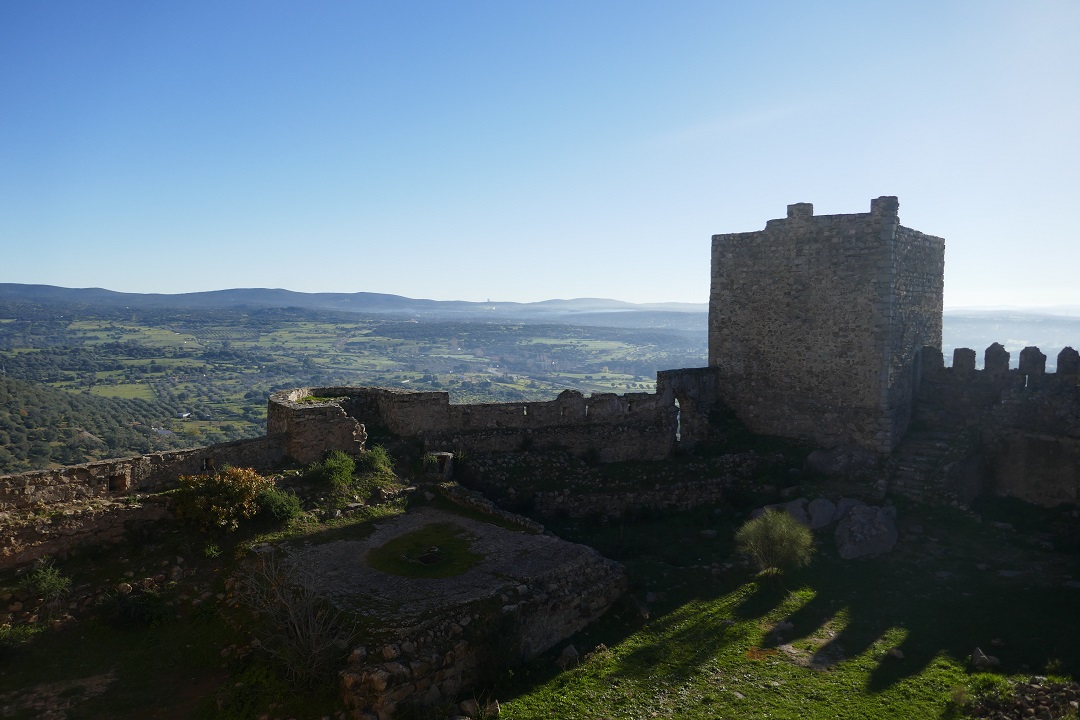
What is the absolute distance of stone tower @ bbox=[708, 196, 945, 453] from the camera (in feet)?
59.0

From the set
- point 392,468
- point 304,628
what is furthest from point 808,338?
point 304,628

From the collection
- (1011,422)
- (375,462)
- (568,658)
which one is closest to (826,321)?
(1011,422)

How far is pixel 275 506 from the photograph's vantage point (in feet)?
41.7

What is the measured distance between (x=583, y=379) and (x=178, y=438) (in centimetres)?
6553

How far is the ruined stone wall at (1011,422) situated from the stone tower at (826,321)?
1.10 m

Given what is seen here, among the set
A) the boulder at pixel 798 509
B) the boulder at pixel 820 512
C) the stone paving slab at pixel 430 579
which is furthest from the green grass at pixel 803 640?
the stone paving slab at pixel 430 579

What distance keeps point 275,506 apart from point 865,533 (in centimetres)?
1164

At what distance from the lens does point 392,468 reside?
1547cm

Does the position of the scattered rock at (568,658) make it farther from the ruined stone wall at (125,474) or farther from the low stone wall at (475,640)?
the ruined stone wall at (125,474)

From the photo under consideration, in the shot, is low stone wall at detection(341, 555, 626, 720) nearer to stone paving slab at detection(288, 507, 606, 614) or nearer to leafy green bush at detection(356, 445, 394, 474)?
stone paving slab at detection(288, 507, 606, 614)

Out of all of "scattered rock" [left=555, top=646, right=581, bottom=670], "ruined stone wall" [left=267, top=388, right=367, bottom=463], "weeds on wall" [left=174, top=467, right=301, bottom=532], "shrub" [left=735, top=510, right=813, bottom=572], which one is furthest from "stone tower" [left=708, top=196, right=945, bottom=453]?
"weeds on wall" [left=174, top=467, right=301, bottom=532]

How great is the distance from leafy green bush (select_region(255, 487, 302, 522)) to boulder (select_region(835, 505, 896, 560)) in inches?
423

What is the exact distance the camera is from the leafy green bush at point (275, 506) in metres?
12.7

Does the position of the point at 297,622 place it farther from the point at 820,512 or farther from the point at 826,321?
the point at 826,321
